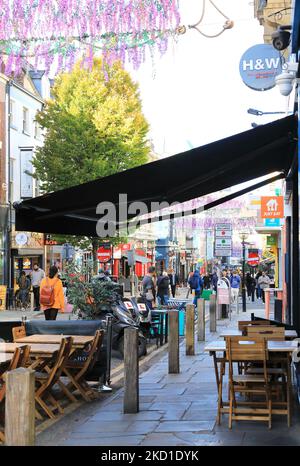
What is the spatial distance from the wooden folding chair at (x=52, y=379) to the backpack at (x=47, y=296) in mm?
5942

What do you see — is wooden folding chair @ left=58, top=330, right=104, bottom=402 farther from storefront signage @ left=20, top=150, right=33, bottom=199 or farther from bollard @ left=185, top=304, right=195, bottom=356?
storefront signage @ left=20, top=150, right=33, bottom=199

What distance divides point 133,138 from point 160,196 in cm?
2759

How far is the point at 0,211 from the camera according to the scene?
121 ft

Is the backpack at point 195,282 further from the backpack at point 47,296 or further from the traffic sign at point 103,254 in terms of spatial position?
the backpack at point 47,296

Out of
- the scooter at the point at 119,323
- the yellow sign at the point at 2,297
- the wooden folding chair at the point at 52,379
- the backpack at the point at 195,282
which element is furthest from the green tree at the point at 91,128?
the wooden folding chair at the point at 52,379

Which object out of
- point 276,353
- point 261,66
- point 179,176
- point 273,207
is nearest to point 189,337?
point 261,66

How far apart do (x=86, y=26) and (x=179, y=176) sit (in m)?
11.9

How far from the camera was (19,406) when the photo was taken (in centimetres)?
554

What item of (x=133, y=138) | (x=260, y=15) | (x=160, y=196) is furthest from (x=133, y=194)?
(x=133, y=138)

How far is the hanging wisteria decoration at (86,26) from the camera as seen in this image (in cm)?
1875

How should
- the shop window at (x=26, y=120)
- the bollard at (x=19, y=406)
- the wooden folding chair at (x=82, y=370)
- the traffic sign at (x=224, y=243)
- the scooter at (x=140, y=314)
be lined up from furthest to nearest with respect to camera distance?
the shop window at (x=26, y=120) < the traffic sign at (x=224, y=243) < the scooter at (x=140, y=314) < the wooden folding chair at (x=82, y=370) < the bollard at (x=19, y=406)

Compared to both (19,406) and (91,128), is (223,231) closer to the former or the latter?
(91,128)

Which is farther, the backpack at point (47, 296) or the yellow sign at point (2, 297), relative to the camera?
the yellow sign at point (2, 297)

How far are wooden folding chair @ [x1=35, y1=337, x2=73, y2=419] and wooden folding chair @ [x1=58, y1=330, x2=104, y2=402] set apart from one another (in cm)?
45
